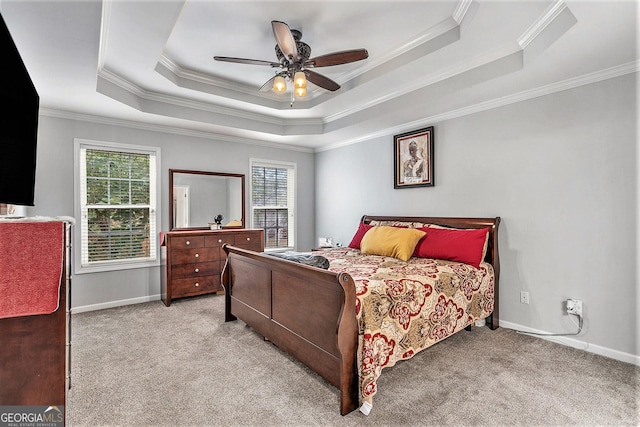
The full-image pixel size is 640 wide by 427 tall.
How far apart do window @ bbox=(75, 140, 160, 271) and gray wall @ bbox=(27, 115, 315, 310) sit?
0.09 metres

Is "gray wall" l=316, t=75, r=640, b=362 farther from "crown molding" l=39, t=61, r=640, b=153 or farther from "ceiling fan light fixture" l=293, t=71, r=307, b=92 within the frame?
"ceiling fan light fixture" l=293, t=71, r=307, b=92

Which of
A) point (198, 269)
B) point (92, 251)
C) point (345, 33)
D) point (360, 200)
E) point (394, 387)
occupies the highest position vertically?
point (345, 33)

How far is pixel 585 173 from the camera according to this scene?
8.87 ft

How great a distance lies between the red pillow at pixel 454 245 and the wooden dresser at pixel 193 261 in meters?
2.44

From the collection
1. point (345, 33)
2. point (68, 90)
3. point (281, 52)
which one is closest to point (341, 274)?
point (281, 52)

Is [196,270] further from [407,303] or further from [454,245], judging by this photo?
[454,245]

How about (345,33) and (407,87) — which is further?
(407,87)

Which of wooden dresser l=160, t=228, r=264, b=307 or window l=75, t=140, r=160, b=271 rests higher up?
window l=75, t=140, r=160, b=271

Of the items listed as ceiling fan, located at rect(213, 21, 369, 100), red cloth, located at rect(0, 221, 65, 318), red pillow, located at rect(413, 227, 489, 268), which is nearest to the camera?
red cloth, located at rect(0, 221, 65, 318)

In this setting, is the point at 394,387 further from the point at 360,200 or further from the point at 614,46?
the point at 360,200

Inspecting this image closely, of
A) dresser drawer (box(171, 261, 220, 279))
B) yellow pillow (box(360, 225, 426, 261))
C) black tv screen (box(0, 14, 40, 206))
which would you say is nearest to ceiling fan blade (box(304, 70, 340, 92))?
yellow pillow (box(360, 225, 426, 261))

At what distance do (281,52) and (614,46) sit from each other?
7.72ft

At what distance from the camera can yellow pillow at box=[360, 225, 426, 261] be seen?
3.34 meters

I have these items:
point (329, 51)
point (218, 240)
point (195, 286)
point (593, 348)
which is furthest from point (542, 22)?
point (195, 286)
